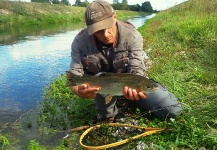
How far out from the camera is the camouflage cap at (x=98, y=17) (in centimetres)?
349

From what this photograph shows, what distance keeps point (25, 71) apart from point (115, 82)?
19.9ft

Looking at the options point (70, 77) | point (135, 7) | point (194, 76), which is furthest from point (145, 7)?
point (70, 77)

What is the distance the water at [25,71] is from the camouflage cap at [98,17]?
264 centimetres

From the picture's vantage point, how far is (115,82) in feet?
10.7

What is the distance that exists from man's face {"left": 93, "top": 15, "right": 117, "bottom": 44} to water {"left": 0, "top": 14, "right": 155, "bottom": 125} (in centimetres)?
250

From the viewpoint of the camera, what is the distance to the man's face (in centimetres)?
362

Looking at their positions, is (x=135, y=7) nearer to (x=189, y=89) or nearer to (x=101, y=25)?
(x=189, y=89)

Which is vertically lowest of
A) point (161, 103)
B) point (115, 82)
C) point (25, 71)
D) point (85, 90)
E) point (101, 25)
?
point (25, 71)

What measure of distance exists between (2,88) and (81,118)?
3.15 metres

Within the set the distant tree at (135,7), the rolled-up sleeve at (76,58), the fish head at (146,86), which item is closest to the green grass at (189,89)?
the fish head at (146,86)

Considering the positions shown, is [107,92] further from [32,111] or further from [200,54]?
[200,54]

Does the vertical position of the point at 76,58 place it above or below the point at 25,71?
above

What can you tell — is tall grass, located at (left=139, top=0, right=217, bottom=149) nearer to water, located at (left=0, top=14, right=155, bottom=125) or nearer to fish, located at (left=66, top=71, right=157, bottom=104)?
fish, located at (left=66, top=71, right=157, bottom=104)

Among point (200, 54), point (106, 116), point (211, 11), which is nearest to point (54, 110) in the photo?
point (106, 116)
